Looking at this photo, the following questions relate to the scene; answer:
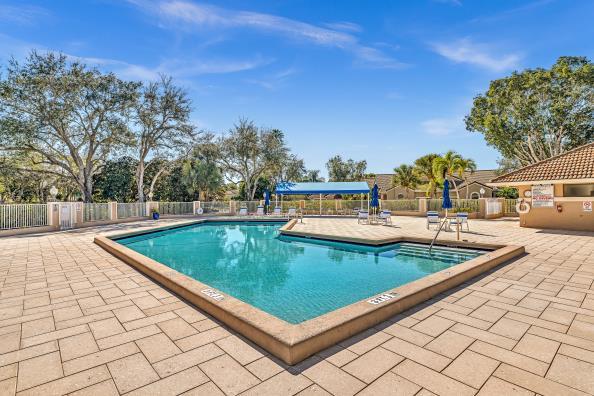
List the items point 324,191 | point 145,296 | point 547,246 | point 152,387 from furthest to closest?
point 324,191 → point 547,246 → point 145,296 → point 152,387

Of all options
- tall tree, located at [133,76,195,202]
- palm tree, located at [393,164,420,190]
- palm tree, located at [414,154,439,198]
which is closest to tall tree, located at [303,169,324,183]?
palm tree, located at [393,164,420,190]

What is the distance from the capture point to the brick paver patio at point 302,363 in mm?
2150

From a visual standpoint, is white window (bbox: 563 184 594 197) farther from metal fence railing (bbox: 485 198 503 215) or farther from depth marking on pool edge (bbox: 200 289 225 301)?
depth marking on pool edge (bbox: 200 289 225 301)

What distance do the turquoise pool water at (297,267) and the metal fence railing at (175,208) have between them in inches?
374

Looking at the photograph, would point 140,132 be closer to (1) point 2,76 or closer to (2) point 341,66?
(1) point 2,76

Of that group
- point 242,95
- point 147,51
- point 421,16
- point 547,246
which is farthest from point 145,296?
point 242,95

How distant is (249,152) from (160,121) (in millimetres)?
7882

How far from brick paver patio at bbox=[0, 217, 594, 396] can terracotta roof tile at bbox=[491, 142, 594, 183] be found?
9.72 meters

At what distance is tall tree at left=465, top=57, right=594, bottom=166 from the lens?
64.0 feet

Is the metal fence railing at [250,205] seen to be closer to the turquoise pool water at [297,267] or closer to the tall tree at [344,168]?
the turquoise pool water at [297,267]

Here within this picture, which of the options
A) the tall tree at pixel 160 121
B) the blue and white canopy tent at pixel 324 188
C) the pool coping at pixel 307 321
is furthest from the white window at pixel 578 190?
the tall tree at pixel 160 121

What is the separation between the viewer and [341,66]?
12.9 m

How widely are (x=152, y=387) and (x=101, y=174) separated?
26464mm

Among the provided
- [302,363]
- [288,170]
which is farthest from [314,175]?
[302,363]
